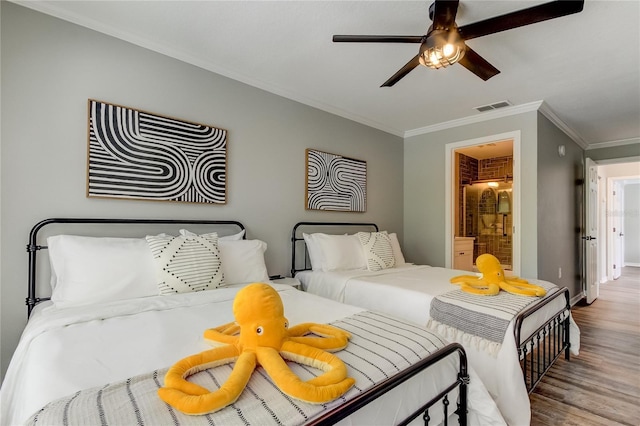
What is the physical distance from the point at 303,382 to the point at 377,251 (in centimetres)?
240

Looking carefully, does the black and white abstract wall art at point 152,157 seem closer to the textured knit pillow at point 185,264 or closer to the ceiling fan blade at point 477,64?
the textured knit pillow at point 185,264

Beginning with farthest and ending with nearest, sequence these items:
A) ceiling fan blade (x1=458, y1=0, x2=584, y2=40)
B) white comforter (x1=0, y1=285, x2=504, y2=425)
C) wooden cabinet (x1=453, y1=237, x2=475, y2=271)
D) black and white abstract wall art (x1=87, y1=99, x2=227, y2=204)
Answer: wooden cabinet (x1=453, y1=237, x2=475, y2=271)
black and white abstract wall art (x1=87, y1=99, x2=227, y2=204)
ceiling fan blade (x1=458, y1=0, x2=584, y2=40)
white comforter (x1=0, y1=285, x2=504, y2=425)

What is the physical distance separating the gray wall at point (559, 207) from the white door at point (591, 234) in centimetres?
12

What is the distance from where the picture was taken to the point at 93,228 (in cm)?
213

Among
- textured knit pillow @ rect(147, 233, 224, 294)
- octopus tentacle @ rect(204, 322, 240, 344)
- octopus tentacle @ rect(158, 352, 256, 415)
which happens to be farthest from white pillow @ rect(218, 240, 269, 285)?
octopus tentacle @ rect(158, 352, 256, 415)

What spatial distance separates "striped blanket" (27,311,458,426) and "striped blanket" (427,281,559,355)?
834 millimetres

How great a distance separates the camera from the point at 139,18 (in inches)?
82.7

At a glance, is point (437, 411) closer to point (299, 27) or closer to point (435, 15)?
point (435, 15)

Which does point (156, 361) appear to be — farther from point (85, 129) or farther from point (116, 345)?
point (85, 129)

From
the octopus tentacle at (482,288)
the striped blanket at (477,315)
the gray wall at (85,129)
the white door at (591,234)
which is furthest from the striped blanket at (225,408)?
the white door at (591,234)

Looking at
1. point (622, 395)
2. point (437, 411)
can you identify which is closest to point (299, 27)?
point (437, 411)

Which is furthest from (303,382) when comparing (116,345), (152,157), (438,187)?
(438,187)

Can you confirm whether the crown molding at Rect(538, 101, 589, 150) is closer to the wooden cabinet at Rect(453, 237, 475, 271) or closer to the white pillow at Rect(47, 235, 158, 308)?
the wooden cabinet at Rect(453, 237, 475, 271)

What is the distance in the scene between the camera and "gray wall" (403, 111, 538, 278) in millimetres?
3455
